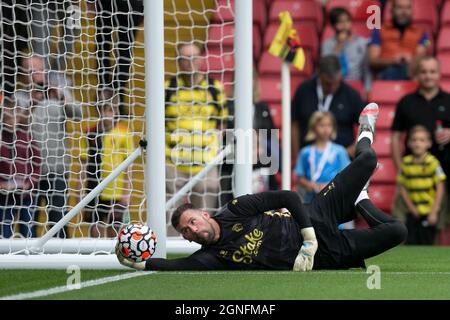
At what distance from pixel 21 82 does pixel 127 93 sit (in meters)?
0.99

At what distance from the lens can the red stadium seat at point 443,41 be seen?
1638cm

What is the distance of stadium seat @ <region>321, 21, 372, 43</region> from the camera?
16625mm

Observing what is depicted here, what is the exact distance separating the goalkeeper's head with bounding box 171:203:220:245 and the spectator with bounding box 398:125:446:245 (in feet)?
18.4

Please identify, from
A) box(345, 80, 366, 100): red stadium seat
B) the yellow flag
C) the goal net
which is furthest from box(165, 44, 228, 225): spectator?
box(345, 80, 366, 100): red stadium seat

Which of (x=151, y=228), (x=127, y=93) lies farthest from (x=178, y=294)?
(x=127, y=93)

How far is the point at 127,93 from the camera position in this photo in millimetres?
11797

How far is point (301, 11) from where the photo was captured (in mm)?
17016

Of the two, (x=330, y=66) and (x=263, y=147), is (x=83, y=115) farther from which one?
(x=330, y=66)

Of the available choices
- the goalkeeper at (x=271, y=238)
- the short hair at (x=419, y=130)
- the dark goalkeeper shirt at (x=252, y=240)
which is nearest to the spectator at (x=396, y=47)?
the short hair at (x=419, y=130)

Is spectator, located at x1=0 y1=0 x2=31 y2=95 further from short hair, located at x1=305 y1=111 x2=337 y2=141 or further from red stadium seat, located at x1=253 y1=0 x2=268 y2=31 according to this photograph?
red stadium seat, located at x1=253 y1=0 x2=268 y2=31

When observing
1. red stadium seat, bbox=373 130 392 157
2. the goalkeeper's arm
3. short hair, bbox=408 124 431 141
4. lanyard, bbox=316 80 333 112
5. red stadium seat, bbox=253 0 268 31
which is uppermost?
red stadium seat, bbox=253 0 268 31

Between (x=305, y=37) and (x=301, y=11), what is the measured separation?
1.39 ft
